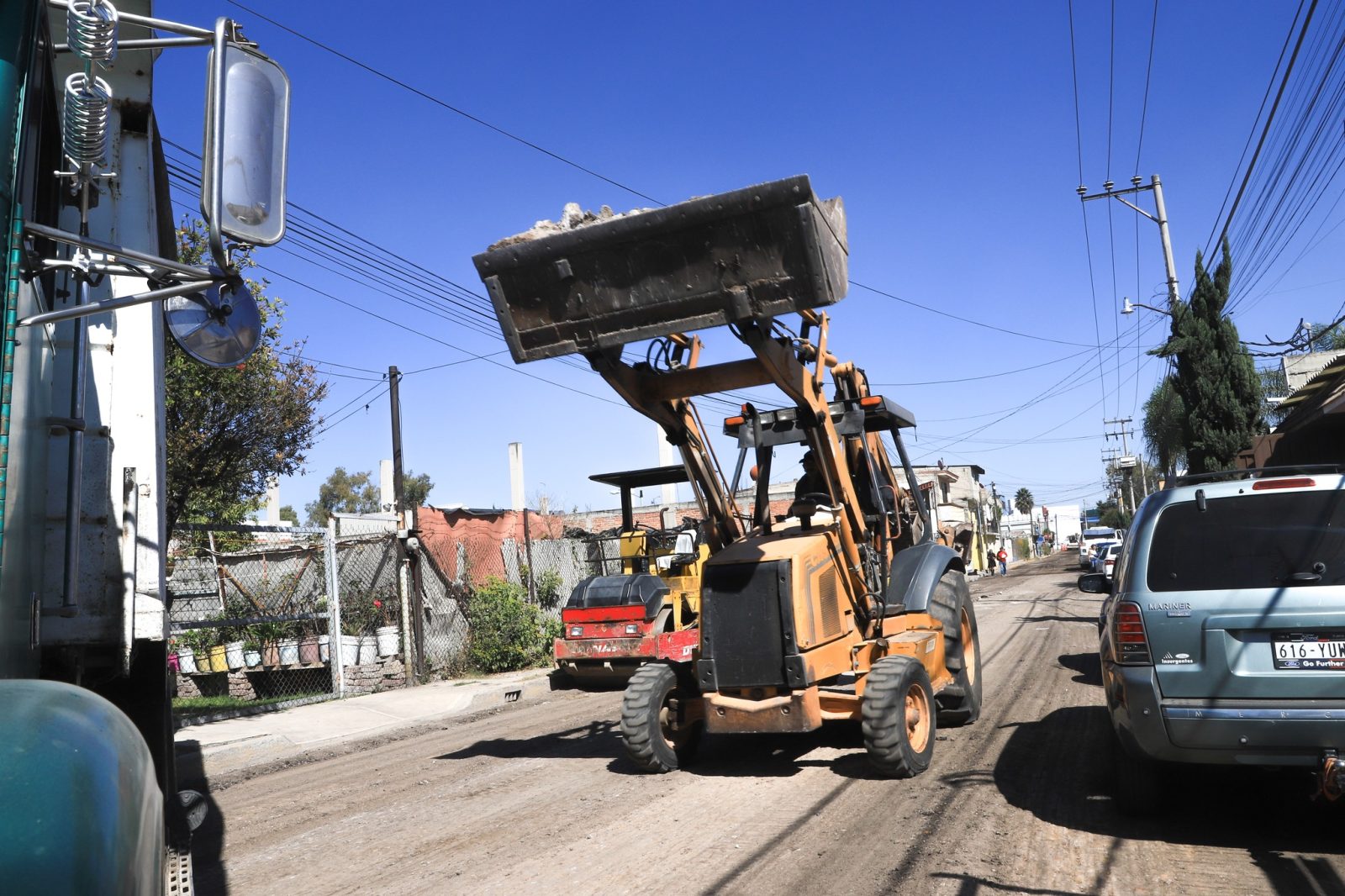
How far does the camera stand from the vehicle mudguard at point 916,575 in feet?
26.6

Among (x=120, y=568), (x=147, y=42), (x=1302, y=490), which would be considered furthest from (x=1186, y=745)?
(x=147, y=42)

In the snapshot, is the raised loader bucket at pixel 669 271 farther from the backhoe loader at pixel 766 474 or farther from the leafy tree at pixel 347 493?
the leafy tree at pixel 347 493

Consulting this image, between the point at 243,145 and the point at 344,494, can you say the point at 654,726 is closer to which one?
the point at 243,145

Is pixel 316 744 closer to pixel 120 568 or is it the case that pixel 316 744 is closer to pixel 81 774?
pixel 120 568

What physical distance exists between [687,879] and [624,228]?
369 cm

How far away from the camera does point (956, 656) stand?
329 inches

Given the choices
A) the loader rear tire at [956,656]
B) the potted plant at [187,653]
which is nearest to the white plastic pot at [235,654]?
the potted plant at [187,653]

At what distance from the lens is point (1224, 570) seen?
4.91 meters

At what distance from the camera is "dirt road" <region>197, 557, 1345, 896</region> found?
4.69 m

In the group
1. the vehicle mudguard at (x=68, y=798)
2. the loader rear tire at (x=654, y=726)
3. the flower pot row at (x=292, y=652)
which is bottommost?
the loader rear tire at (x=654, y=726)

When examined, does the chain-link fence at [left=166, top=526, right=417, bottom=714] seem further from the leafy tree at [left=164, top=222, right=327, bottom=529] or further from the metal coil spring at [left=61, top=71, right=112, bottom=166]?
the metal coil spring at [left=61, top=71, right=112, bottom=166]

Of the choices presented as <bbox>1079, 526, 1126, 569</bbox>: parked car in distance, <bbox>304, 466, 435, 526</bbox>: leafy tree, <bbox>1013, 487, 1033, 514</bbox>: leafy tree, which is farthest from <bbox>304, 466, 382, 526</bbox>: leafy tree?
<bbox>1013, 487, 1033, 514</bbox>: leafy tree

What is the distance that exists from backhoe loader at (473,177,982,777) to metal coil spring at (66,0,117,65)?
151 inches

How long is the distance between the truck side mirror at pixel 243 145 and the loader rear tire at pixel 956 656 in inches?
269
